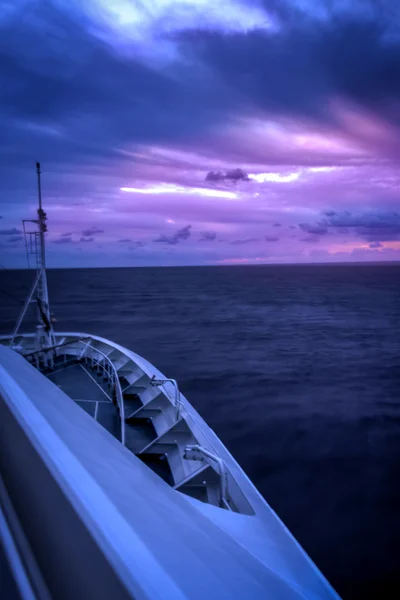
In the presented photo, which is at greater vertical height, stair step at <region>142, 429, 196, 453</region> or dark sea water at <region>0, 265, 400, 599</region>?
stair step at <region>142, 429, 196, 453</region>

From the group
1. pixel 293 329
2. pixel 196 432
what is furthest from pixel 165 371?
pixel 293 329

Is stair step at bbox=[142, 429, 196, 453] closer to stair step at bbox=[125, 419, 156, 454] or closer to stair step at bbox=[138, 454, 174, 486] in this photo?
stair step at bbox=[138, 454, 174, 486]

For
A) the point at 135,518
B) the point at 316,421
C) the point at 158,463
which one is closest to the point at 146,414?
the point at 158,463

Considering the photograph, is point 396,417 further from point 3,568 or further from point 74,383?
point 3,568

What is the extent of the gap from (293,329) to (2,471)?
46.2 metres

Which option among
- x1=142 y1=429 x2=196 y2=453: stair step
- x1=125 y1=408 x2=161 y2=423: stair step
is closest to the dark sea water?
x1=142 y1=429 x2=196 y2=453: stair step

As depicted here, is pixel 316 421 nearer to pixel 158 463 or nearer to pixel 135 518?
pixel 158 463

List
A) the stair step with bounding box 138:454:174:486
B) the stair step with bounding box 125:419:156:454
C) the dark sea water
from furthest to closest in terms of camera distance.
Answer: the dark sea water → the stair step with bounding box 125:419:156:454 → the stair step with bounding box 138:454:174:486

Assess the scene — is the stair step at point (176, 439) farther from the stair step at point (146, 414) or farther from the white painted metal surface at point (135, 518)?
the white painted metal surface at point (135, 518)

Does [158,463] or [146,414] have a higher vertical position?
[146,414]

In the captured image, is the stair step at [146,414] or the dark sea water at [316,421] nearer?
the dark sea water at [316,421]

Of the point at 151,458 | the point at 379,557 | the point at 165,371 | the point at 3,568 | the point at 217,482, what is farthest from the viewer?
the point at 165,371

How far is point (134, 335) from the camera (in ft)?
142

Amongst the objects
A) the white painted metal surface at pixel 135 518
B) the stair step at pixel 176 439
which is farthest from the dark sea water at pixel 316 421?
the white painted metal surface at pixel 135 518
